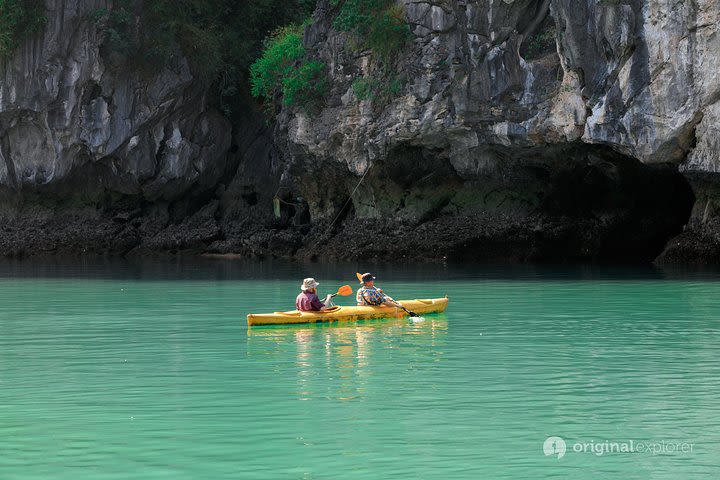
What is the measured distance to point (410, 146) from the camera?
1092 inches

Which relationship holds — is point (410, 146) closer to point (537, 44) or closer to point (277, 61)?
point (277, 61)

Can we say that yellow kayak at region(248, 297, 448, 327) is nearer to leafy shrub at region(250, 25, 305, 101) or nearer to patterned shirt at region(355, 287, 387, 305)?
patterned shirt at region(355, 287, 387, 305)

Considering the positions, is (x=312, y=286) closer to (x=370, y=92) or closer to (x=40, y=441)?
(x=40, y=441)

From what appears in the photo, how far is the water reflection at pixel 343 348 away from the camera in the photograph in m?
9.56

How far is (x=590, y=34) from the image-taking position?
21.9m

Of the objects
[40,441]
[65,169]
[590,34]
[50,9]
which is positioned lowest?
[40,441]

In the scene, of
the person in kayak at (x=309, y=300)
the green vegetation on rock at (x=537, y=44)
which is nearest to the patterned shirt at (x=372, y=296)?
the person in kayak at (x=309, y=300)

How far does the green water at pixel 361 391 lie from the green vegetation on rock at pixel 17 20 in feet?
50.3

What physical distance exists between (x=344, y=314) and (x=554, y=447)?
727 centimetres

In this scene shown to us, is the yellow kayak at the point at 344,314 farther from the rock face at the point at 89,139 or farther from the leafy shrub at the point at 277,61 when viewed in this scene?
the rock face at the point at 89,139

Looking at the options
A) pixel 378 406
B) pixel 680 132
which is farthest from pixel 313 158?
pixel 378 406

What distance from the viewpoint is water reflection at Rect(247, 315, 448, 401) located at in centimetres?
956

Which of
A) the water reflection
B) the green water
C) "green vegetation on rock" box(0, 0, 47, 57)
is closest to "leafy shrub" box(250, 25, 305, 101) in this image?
"green vegetation on rock" box(0, 0, 47, 57)

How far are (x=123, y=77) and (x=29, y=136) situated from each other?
3.40m
